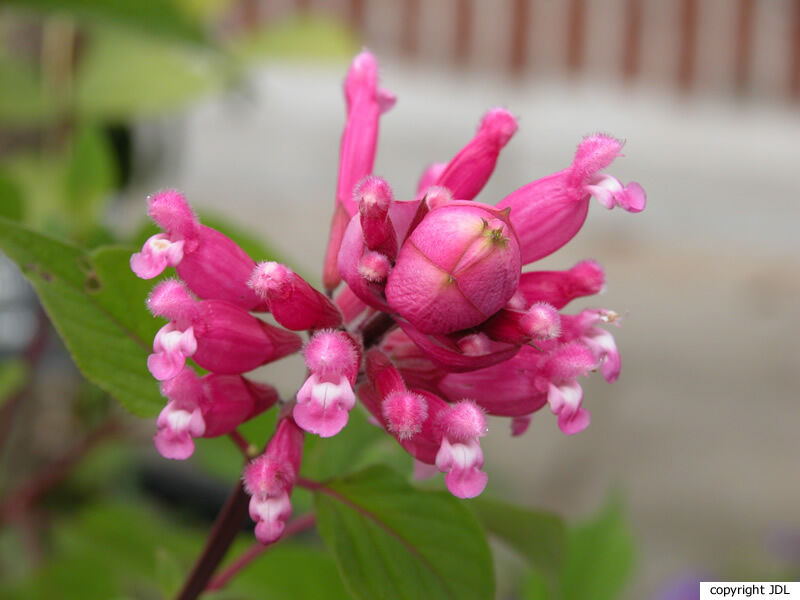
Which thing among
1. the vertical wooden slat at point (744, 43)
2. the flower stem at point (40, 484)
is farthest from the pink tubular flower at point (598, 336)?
the vertical wooden slat at point (744, 43)

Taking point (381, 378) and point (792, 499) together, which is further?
point (792, 499)

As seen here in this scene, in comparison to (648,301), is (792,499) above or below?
below

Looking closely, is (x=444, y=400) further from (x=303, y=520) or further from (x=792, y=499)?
(x=792, y=499)

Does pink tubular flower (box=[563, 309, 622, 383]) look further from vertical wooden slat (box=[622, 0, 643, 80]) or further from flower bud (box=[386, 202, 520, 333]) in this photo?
vertical wooden slat (box=[622, 0, 643, 80])

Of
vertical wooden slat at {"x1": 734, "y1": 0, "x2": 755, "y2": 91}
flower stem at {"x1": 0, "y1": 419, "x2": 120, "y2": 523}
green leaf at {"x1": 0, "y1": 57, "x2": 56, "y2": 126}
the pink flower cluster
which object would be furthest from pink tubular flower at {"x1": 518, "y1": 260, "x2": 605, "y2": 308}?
vertical wooden slat at {"x1": 734, "y1": 0, "x2": 755, "y2": 91}

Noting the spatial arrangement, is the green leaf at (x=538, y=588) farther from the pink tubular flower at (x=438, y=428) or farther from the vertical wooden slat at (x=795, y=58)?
the vertical wooden slat at (x=795, y=58)

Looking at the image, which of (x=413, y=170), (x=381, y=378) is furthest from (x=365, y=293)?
(x=413, y=170)
